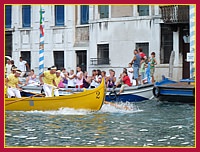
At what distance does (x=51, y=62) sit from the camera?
2653 centimetres

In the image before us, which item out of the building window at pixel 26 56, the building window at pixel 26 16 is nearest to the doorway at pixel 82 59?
the building window at pixel 26 56

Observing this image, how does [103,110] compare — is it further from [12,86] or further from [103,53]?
[103,53]

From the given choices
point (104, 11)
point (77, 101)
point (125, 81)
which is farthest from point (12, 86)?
point (104, 11)

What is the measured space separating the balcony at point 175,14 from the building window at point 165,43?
976 mm

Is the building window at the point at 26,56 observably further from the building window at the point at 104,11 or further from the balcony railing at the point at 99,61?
the building window at the point at 104,11

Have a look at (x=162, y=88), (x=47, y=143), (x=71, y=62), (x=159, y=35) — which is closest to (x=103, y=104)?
(x=162, y=88)

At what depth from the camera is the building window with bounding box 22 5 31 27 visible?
27.2m

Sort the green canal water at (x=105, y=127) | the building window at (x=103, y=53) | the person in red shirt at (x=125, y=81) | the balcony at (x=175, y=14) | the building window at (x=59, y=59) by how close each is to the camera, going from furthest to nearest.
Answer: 1. the building window at (x=59, y=59)
2. the building window at (x=103, y=53)
3. the balcony at (x=175, y=14)
4. the person in red shirt at (x=125, y=81)
5. the green canal water at (x=105, y=127)

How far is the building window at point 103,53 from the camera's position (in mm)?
24466

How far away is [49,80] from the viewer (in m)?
15.1

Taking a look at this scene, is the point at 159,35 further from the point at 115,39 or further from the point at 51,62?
the point at 51,62

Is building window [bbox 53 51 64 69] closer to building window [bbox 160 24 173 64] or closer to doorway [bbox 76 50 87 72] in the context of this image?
doorway [bbox 76 50 87 72]

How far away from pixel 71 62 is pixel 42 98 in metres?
11.2

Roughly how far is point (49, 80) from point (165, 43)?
8950 mm
